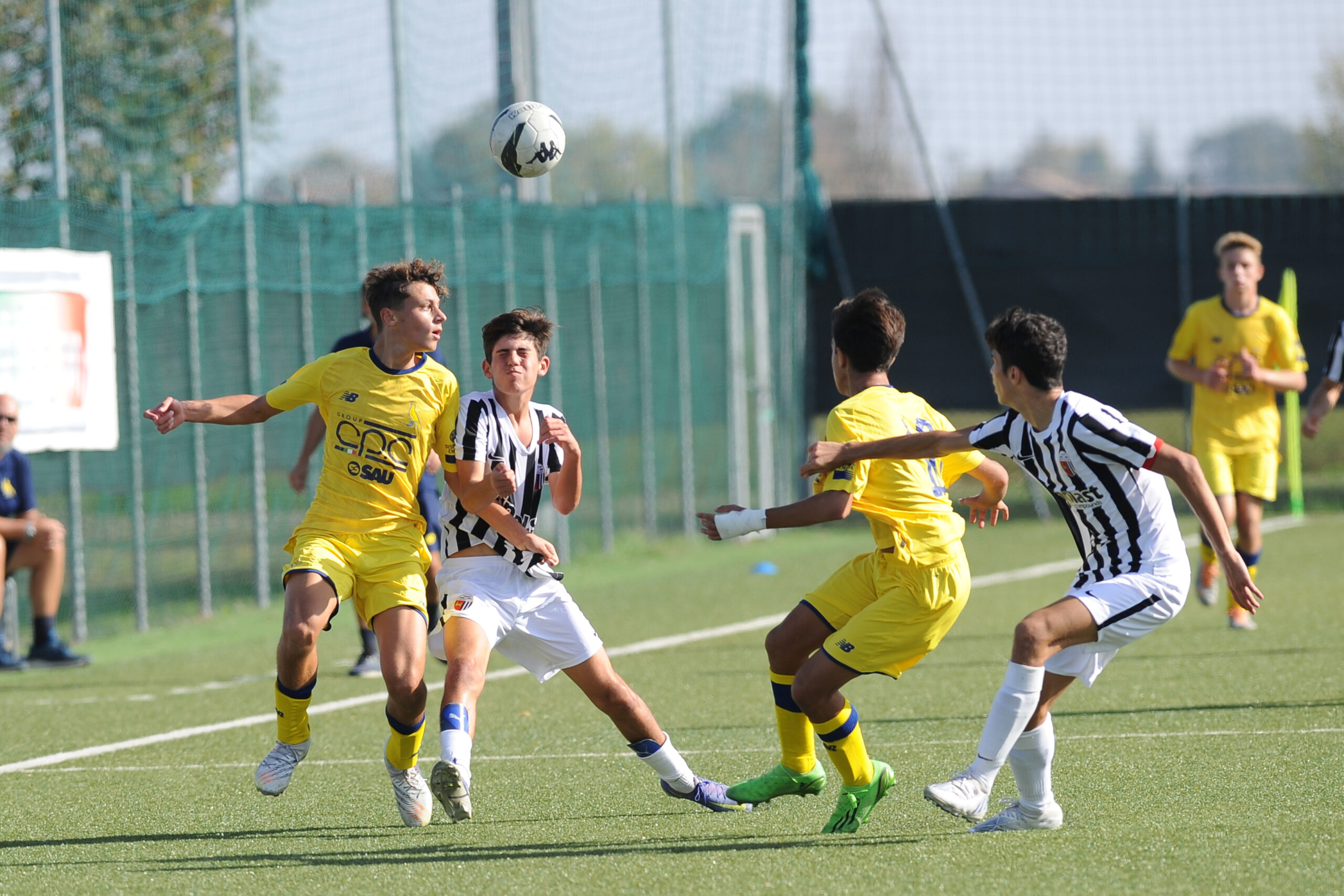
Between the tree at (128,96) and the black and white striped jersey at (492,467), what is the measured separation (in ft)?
19.8

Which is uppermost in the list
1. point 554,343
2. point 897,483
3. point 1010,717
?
point 554,343

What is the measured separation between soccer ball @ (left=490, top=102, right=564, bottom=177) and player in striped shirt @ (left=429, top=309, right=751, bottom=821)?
168cm

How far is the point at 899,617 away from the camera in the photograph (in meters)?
5.21

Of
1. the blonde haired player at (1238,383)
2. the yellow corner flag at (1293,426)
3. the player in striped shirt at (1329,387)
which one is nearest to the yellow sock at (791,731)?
the player in striped shirt at (1329,387)

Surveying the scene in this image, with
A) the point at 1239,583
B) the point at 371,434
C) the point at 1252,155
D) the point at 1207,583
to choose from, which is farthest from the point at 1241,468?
the point at 1252,155

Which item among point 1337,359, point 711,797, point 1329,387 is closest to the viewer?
point 711,797

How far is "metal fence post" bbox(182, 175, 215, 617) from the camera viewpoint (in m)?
11.3

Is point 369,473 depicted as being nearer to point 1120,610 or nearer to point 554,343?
point 1120,610

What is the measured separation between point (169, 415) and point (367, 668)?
3723mm

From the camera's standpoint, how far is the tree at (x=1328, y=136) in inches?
842

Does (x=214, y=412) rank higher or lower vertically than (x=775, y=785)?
higher

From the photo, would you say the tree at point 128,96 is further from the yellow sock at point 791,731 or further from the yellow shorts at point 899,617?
the yellow shorts at point 899,617

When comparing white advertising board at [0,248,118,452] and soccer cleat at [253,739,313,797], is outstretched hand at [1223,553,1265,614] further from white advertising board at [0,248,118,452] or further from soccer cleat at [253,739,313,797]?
white advertising board at [0,248,118,452]

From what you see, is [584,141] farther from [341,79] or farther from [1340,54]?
[1340,54]
